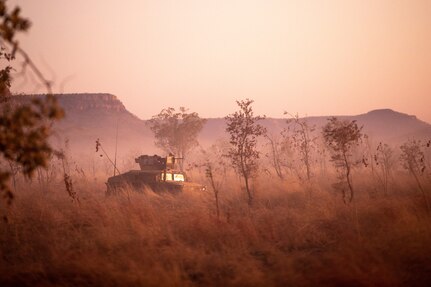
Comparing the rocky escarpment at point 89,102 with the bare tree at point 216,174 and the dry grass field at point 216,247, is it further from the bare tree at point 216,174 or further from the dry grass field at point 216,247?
the dry grass field at point 216,247

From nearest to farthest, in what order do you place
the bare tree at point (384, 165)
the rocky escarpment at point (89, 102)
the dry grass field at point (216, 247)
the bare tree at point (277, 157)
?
1. the dry grass field at point (216, 247)
2. the bare tree at point (384, 165)
3. the bare tree at point (277, 157)
4. the rocky escarpment at point (89, 102)

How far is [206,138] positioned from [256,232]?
4415 inches

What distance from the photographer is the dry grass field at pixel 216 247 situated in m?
5.26

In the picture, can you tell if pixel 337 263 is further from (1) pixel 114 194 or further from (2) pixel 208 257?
(1) pixel 114 194

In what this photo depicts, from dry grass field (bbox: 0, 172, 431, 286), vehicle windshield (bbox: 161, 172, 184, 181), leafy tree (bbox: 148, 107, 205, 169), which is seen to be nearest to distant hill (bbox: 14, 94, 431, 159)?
leafy tree (bbox: 148, 107, 205, 169)

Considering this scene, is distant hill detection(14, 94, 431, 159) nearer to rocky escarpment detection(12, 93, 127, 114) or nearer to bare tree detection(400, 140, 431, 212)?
rocky escarpment detection(12, 93, 127, 114)

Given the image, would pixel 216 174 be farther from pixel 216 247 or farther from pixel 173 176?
pixel 216 247

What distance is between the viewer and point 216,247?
7.12 meters

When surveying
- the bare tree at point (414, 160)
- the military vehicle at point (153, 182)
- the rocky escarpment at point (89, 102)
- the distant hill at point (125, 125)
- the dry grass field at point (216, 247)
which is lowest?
the dry grass field at point (216, 247)

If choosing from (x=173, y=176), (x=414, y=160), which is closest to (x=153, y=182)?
(x=173, y=176)

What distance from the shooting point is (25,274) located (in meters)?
5.50

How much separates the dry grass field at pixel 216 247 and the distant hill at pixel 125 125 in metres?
65.7

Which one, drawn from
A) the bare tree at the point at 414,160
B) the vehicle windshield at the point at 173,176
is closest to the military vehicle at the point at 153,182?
the vehicle windshield at the point at 173,176

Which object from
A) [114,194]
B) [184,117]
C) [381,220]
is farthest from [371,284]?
[184,117]
